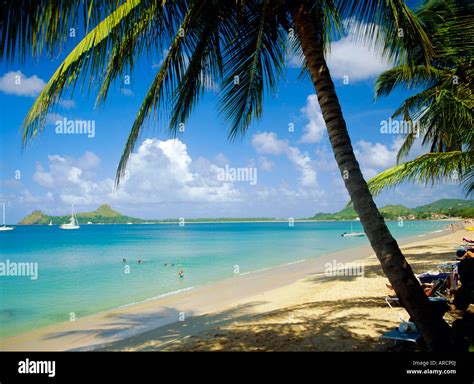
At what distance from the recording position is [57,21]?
114 inches

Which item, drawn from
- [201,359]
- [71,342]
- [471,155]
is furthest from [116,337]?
[471,155]

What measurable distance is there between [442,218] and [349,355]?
567 ft

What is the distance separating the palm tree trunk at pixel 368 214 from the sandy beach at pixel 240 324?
1.37 meters

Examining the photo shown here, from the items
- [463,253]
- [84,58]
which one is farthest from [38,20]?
[463,253]

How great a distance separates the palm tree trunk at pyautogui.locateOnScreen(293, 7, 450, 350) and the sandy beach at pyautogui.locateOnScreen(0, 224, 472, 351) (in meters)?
1.37

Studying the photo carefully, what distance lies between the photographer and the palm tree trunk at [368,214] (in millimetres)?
3102

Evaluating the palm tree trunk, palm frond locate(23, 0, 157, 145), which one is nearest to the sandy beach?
A: the palm tree trunk

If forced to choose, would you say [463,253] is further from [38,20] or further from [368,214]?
[38,20]

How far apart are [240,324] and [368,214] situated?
15.5ft

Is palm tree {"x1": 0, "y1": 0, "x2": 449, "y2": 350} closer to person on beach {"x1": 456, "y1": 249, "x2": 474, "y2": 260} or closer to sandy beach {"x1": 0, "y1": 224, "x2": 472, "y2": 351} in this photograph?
sandy beach {"x1": 0, "y1": 224, "x2": 472, "y2": 351}

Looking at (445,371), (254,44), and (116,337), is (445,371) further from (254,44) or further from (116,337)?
(116,337)

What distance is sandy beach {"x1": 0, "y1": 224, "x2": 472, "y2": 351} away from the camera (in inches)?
202

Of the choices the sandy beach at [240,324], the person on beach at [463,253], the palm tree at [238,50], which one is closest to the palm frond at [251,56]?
the palm tree at [238,50]

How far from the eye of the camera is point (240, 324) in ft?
23.1
